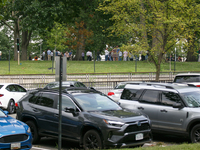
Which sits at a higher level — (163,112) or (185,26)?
(185,26)

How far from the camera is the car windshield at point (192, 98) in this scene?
33.7ft

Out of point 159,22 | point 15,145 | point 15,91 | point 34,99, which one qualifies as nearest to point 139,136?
point 15,145

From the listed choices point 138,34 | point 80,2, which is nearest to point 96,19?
point 80,2

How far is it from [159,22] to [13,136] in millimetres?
13374

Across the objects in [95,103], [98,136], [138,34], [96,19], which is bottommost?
[98,136]

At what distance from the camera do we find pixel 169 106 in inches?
416

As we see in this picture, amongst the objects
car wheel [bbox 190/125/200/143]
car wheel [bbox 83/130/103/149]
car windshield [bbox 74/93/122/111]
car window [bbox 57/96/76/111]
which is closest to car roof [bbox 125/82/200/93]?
car wheel [bbox 190/125/200/143]

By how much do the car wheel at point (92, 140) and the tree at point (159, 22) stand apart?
442 inches

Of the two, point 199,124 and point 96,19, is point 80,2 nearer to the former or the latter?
point 96,19

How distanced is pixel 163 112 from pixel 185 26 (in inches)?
382

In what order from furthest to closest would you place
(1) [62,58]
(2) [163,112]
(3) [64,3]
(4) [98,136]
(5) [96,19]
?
(5) [96,19] < (3) [64,3] < (2) [163,112] < (4) [98,136] < (1) [62,58]

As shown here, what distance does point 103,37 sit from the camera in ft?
189

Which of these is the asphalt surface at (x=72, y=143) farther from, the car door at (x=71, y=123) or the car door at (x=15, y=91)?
the car door at (x=15, y=91)

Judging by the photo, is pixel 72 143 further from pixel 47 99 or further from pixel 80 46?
pixel 80 46
